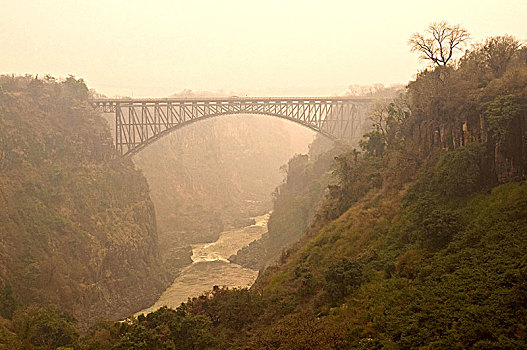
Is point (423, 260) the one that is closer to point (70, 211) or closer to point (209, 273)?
point (70, 211)

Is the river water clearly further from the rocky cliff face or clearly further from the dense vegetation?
the dense vegetation

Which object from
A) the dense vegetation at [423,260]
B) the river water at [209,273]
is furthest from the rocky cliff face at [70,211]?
the dense vegetation at [423,260]

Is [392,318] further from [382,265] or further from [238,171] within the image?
[238,171]

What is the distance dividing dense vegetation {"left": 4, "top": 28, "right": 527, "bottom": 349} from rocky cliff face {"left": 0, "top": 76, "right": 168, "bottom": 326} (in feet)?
41.0

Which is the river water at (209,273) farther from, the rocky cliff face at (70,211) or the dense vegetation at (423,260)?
the dense vegetation at (423,260)

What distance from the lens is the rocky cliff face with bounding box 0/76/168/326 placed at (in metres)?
32.9

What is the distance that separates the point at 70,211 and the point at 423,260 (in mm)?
34601

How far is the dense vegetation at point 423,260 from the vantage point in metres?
11.9

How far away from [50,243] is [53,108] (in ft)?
76.3

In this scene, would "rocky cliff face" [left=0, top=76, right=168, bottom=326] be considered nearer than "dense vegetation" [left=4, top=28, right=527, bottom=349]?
No

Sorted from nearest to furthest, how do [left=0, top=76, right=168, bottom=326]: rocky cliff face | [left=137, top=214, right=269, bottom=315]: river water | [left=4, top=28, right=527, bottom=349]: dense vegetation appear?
[left=4, top=28, right=527, bottom=349]: dense vegetation, [left=0, top=76, right=168, bottom=326]: rocky cliff face, [left=137, top=214, right=269, bottom=315]: river water

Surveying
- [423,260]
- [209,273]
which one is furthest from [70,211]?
[423,260]

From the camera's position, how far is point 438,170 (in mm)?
21391

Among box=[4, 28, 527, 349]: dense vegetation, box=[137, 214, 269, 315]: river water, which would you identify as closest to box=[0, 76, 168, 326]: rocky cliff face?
box=[137, 214, 269, 315]: river water
